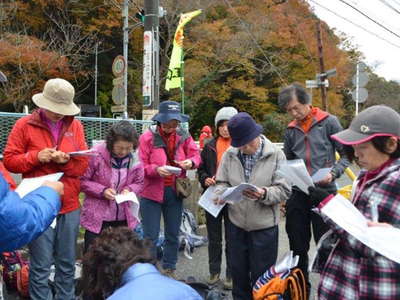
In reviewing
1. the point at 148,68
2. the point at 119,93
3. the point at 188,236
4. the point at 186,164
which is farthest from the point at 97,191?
the point at 119,93

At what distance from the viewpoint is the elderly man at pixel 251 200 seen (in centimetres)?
293

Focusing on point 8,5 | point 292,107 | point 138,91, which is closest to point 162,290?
point 292,107

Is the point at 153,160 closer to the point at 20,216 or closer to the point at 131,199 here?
the point at 131,199

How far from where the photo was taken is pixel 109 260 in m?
1.62

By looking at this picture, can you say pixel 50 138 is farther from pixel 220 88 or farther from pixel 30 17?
pixel 220 88

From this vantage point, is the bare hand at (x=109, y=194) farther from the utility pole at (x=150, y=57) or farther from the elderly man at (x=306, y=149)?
the utility pole at (x=150, y=57)

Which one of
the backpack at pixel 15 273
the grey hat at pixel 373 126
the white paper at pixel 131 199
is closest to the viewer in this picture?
the grey hat at pixel 373 126

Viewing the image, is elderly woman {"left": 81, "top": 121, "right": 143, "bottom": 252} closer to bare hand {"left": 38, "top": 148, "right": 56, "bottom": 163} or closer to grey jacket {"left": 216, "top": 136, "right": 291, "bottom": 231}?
bare hand {"left": 38, "top": 148, "right": 56, "bottom": 163}

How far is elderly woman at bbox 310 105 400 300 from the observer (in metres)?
1.75

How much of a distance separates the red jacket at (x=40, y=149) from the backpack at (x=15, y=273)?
0.99m

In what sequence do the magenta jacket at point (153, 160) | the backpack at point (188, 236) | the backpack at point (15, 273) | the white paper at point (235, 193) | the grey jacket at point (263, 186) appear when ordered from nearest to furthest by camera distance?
the white paper at point (235, 193) < the grey jacket at point (263, 186) < the backpack at point (15, 273) < the magenta jacket at point (153, 160) < the backpack at point (188, 236)

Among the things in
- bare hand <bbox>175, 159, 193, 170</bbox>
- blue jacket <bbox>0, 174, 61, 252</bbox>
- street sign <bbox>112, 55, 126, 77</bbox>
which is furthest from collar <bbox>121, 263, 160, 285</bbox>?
street sign <bbox>112, 55, 126, 77</bbox>

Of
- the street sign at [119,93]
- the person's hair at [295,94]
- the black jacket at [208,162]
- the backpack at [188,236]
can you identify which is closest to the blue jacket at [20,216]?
the person's hair at [295,94]

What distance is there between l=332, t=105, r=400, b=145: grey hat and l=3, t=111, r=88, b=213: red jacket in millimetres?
2119
